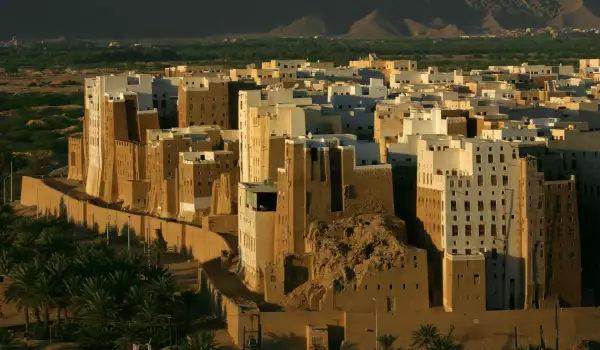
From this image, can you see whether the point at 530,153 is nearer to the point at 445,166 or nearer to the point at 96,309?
the point at 445,166

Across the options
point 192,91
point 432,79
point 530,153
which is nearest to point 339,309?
point 530,153

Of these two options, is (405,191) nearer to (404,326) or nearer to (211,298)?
(211,298)

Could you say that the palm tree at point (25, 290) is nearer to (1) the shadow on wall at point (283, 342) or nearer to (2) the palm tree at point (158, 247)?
(1) the shadow on wall at point (283, 342)

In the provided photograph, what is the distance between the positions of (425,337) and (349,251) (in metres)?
4.24

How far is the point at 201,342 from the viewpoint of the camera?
46531 millimetres

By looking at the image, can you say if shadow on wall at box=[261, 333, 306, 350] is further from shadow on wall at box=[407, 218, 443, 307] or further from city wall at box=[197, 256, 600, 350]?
shadow on wall at box=[407, 218, 443, 307]

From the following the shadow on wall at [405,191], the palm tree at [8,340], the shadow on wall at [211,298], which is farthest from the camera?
the shadow on wall at [405,191]

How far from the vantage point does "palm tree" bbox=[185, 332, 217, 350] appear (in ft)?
152

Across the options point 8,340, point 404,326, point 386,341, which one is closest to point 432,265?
point 404,326

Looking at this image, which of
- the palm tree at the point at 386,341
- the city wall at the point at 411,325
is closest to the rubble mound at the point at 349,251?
the city wall at the point at 411,325

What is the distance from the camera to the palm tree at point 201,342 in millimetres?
46438

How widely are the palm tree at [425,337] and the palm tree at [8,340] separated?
1046cm

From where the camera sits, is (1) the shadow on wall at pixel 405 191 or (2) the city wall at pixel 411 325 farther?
(1) the shadow on wall at pixel 405 191

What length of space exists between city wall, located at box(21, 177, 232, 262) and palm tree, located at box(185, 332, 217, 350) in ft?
33.6
